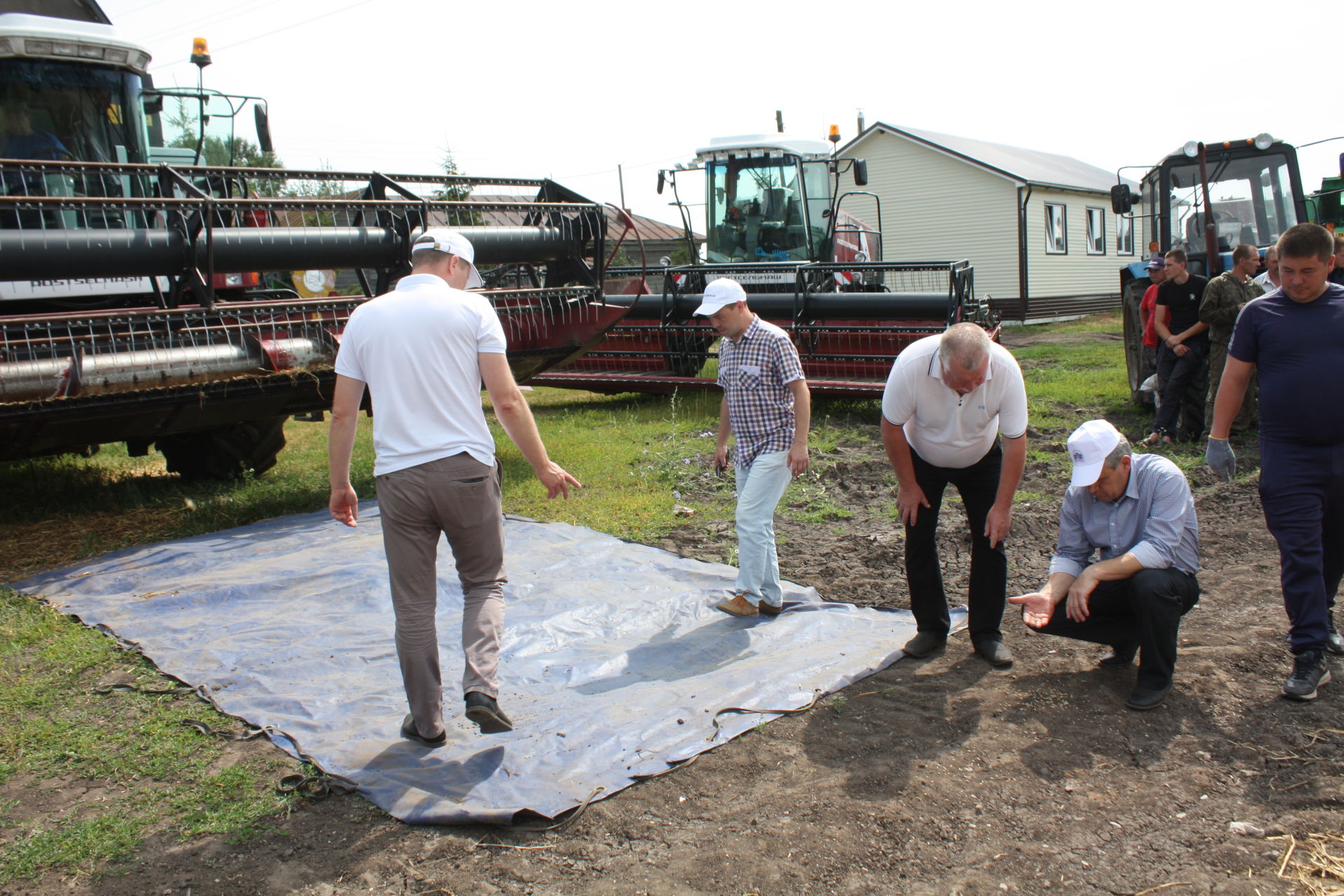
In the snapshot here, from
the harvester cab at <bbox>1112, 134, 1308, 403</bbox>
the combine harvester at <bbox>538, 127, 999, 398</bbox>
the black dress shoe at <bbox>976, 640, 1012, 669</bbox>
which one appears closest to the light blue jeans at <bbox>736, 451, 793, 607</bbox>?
the black dress shoe at <bbox>976, 640, 1012, 669</bbox>

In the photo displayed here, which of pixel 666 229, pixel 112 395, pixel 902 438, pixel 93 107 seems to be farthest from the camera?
pixel 666 229

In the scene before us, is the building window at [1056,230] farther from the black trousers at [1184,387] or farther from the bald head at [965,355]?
the bald head at [965,355]

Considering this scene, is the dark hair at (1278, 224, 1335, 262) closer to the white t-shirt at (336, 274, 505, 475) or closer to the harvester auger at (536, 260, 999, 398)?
the white t-shirt at (336, 274, 505, 475)

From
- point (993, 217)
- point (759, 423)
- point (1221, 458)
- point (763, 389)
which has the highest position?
point (993, 217)

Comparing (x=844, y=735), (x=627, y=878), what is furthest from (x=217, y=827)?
(x=844, y=735)

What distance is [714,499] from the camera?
730cm

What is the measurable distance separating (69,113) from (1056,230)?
75.6ft

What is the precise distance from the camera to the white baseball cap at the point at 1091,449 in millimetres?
3562

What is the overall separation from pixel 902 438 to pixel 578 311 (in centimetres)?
471

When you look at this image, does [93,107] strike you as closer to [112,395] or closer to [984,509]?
[112,395]

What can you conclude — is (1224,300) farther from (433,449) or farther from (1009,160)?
(1009,160)

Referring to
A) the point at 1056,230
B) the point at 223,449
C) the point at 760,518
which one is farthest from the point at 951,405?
the point at 1056,230

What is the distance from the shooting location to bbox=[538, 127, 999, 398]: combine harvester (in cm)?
1054

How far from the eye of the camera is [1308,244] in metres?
3.64
